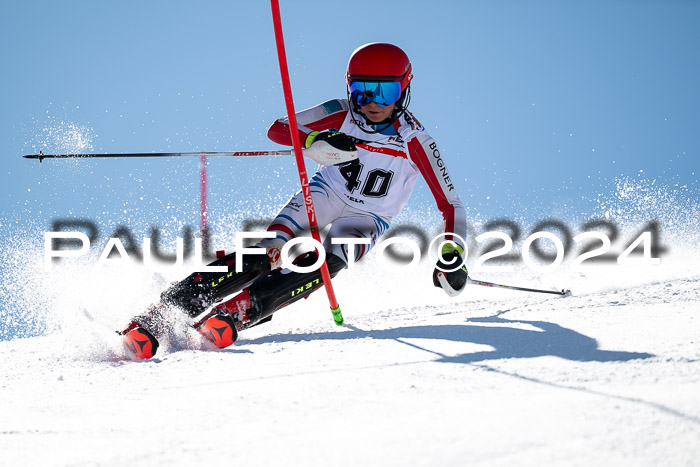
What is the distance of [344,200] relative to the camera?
158 inches

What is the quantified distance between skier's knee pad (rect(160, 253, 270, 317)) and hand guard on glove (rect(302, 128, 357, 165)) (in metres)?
0.71

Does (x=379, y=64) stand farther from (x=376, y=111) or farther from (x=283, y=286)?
(x=283, y=286)

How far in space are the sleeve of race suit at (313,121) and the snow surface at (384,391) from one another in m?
1.21

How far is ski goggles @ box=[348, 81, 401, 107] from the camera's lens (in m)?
3.67

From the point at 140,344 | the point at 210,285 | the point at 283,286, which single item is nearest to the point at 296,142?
the point at 283,286

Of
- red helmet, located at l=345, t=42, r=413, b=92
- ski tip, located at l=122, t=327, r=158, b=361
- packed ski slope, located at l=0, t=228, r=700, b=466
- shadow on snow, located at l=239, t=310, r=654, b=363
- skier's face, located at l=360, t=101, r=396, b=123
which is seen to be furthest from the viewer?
skier's face, located at l=360, t=101, r=396, b=123

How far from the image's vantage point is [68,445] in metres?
1.72

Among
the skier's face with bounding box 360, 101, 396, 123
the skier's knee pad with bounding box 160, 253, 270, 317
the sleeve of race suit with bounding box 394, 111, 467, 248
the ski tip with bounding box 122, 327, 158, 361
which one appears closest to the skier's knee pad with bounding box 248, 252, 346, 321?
the skier's knee pad with bounding box 160, 253, 270, 317

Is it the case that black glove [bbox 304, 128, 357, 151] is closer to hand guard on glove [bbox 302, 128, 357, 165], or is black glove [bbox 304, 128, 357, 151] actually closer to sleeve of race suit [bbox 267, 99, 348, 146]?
hand guard on glove [bbox 302, 128, 357, 165]

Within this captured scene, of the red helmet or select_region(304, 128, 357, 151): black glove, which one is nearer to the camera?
select_region(304, 128, 357, 151): black glove

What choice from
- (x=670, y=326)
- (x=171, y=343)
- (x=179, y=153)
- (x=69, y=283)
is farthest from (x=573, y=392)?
(x=69, y=283)

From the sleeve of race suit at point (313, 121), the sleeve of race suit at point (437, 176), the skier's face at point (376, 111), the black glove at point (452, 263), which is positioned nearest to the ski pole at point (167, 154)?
the sleeve of race suit at point (313, 121)

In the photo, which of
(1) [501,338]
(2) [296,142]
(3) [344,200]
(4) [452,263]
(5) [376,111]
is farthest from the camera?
(3) [344,200]

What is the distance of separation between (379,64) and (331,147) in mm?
594
